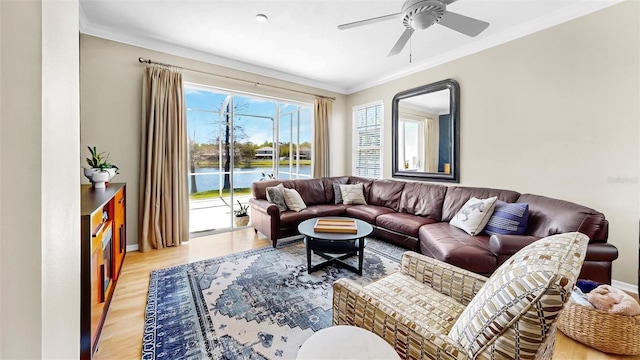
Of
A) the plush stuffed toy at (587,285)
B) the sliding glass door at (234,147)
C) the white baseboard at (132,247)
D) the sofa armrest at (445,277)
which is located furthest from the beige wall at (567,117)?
the white baseboard at (132,247)

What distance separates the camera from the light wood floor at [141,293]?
5.26 ft

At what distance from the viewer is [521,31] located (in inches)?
113

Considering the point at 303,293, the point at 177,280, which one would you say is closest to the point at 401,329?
the point at 303,293

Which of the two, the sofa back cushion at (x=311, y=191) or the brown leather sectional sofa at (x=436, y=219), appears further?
the sofa back cushion at (x=311, y=191)

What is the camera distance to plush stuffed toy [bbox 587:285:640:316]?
5.10 feet

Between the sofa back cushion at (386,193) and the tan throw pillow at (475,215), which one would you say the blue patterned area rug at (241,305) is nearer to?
the tan throw pillow at (475,215)

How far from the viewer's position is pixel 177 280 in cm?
247

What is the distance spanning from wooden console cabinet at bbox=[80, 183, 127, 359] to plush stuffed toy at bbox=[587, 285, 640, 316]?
10.0 ft

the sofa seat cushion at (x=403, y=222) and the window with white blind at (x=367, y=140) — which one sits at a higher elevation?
the window with white blind at (x=367, y=140)

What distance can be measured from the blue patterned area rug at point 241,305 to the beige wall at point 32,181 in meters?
1.31

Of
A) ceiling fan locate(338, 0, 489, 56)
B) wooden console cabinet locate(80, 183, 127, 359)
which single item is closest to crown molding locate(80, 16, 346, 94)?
wooden console cabinet locate(80, 183, 127, 359)

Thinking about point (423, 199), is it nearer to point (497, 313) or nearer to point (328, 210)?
point (328, 210)

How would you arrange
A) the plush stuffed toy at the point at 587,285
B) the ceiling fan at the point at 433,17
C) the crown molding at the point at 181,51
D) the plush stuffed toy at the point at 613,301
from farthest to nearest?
the crown molding at the point at 181,51, the plush stuffed toy at the point at 587,285, the ceiling fan at the point at 433,17, the plush stuffed toy at the point at 613,301

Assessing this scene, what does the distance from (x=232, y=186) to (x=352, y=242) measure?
249 cm
